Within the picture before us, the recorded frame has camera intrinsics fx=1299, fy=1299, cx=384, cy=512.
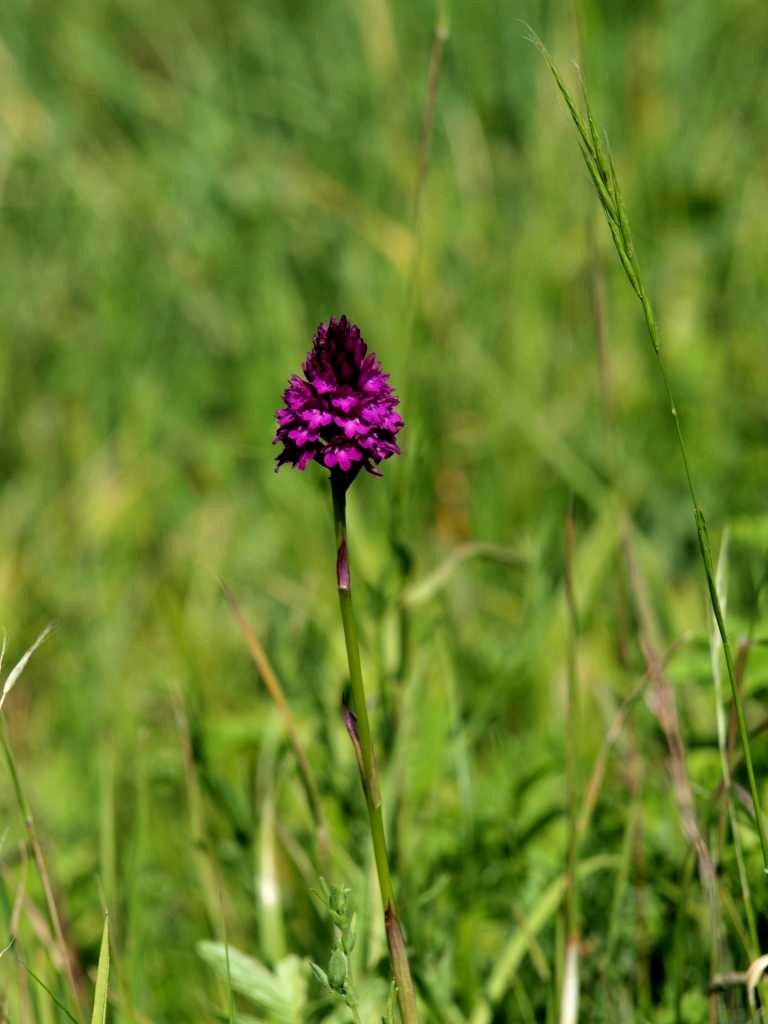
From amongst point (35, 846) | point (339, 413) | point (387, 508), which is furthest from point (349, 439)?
point (387, 508)

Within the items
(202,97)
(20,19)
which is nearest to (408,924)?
(202,97)

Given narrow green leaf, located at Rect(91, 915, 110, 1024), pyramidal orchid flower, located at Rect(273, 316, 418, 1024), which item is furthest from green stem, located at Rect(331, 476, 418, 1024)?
narrow green leaf, located at Rect(91, 915, 110, 1024)

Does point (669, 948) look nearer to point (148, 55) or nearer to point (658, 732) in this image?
point (658, 732)

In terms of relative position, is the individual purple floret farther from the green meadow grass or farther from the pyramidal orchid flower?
Result: the green meadow grass

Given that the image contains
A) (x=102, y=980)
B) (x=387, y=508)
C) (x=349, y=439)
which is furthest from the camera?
(x=387, y=508)

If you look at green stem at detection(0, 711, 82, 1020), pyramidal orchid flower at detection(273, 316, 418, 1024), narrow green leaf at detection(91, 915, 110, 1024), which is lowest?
narrow green leaf at detection(91, 915, 110, 1024)

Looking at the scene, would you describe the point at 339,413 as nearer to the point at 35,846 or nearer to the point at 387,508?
the point at 35,846

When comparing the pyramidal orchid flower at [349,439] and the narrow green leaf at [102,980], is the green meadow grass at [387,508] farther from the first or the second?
the pyramidal orchid flower at [349,439]
